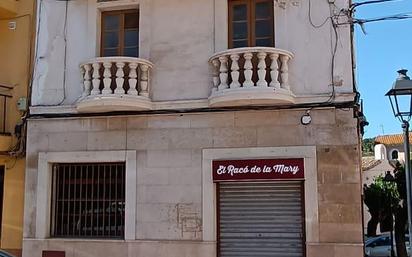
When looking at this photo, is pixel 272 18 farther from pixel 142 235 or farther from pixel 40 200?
pixel 40 200

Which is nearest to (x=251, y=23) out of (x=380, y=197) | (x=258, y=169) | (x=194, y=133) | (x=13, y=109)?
(x=194, y=133)

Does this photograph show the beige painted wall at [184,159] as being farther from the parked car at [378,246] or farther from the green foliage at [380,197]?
the parked car at [378,246]

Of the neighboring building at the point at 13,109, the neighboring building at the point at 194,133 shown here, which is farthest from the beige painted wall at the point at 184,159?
the neighboring building at the point at 13,109

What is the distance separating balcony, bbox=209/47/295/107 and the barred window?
2774mm

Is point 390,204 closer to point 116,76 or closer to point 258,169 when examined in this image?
point 258,169

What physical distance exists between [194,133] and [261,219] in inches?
86.1

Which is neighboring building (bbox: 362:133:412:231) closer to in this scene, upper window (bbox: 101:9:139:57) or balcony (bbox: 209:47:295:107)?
balcony (bbox: 209:47:295:107)

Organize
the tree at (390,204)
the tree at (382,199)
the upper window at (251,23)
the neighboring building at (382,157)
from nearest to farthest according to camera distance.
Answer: the upper window at (251,23)
the tree at (390,204)
the tree at (382,199)
the neighboring building at (382,157)

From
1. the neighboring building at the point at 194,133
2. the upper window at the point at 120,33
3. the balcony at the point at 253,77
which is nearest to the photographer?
the balcony at the point at 253,77

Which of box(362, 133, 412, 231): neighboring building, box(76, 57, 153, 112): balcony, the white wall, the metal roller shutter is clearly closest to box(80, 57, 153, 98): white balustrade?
box(76, 57, 153, 112): balcony

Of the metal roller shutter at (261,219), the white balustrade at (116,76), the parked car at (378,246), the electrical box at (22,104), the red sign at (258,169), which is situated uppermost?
the white balustrade at (116,76)

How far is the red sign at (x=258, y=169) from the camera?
10164 millimetres

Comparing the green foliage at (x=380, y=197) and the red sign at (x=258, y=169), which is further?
the green foliage at (x=380, y=197)

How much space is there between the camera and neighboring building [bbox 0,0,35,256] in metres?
11.7
